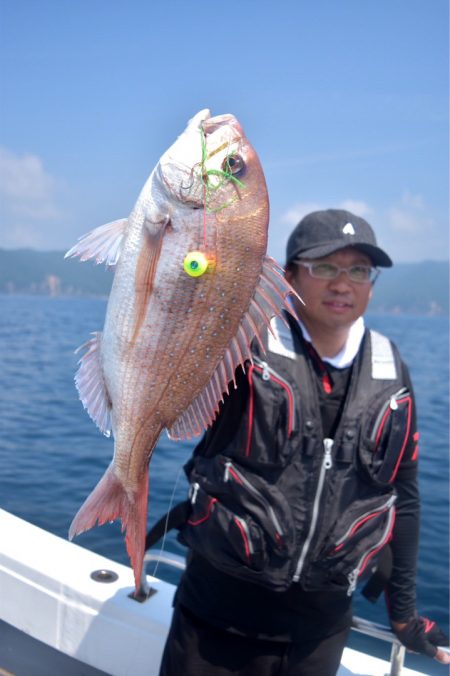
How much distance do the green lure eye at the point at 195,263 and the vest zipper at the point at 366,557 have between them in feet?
5.66

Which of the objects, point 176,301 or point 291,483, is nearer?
point 176,301

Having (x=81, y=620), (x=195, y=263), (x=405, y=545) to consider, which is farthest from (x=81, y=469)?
(x=195, y=263)

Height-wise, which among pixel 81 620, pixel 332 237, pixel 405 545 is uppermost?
pixel 332 237

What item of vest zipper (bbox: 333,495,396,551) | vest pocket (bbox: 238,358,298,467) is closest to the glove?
vest zipper (bbox: 333,495,396,551)

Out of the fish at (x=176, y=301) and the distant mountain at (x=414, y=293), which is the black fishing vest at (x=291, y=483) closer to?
the fish at (x=176, y=301)

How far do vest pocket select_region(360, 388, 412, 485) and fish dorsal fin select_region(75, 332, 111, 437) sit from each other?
1.35 metres

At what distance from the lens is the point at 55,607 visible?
145 inches

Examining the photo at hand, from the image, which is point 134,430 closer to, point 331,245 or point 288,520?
point 288,520

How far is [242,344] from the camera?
1.90 m

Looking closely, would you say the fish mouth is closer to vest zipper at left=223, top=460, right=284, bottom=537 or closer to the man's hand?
vest zipper at left=223, top=460, right=284, bottom=537

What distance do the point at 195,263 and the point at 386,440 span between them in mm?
1528

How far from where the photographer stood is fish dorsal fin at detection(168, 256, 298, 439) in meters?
1.86

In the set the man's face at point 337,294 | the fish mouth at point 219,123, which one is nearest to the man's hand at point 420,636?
the man's face at point 337,294

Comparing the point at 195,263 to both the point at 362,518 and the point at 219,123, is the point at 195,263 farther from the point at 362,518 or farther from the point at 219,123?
the point at 362,518
